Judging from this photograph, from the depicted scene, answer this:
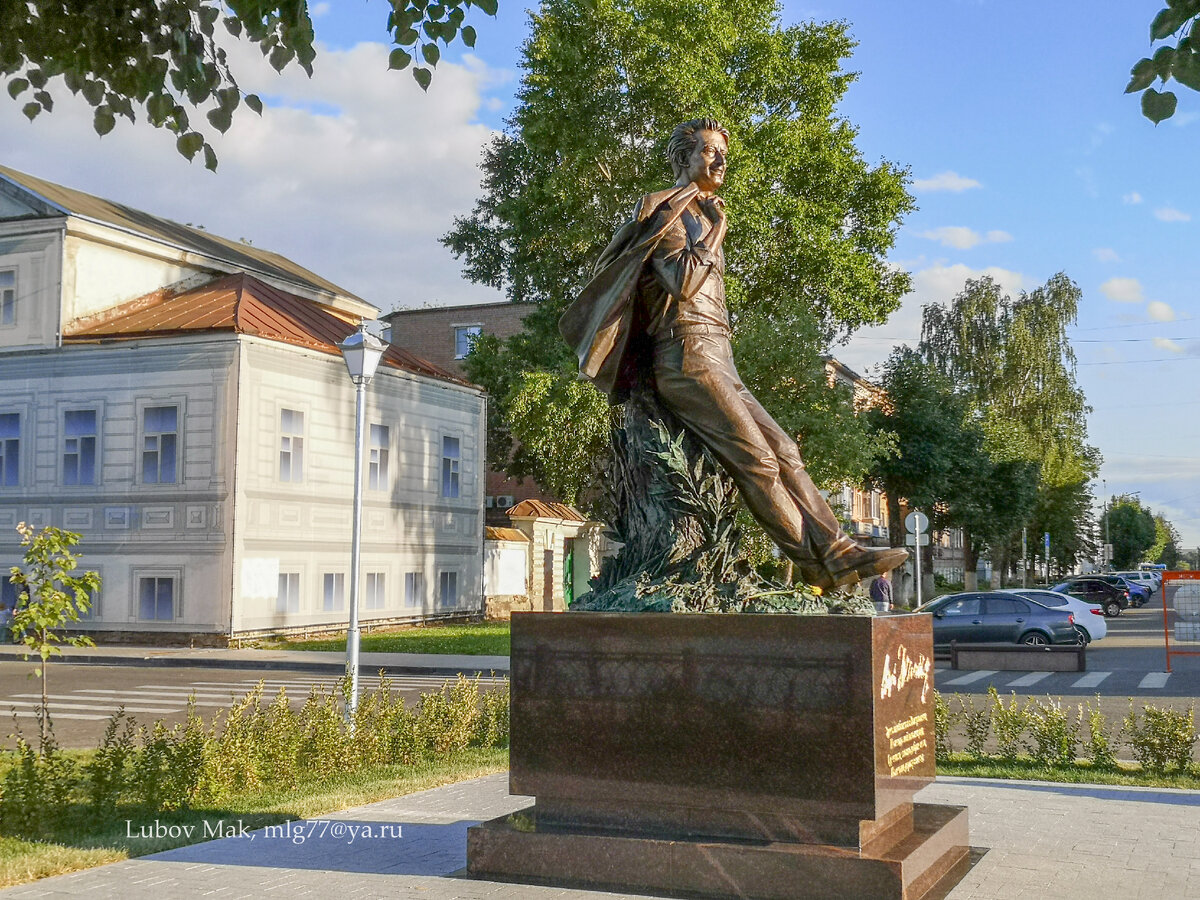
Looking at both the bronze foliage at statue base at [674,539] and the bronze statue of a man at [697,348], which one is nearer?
the bronze foliage at statue base at [674,539]

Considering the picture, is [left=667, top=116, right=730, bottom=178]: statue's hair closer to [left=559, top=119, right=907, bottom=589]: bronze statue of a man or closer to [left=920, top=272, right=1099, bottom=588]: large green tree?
[left=559, top=119, right=907, bottom=589]: bronze statue of a man

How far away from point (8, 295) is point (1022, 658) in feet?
78.8

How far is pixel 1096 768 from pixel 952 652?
12.2 metres

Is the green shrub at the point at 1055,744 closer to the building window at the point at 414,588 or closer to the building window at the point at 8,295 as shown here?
the building window at the point at 414,588

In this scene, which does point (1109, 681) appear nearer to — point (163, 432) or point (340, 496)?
point (340, 496)

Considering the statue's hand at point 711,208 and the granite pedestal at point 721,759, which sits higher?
the statue's hand at point 711,208

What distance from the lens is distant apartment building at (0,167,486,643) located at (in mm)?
27375

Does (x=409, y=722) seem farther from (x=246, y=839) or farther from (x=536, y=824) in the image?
(x=536, y=824)

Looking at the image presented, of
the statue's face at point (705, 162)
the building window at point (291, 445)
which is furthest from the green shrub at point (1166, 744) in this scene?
the building window at point (291, 445)

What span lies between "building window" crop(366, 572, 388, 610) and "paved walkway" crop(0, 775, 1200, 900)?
23061 mm

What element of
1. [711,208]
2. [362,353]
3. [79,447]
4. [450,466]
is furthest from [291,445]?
[711,208]

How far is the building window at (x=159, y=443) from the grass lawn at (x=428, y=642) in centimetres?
473

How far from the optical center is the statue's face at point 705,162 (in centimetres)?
752

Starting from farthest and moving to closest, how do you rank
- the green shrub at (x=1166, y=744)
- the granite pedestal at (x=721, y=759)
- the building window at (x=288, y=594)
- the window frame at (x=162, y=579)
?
the building window at (x=288, y=594), the window frame at (x=162, y=579), the green shrub at (x=1166, y=744), the granite pedestal at (x=721, y=759)
